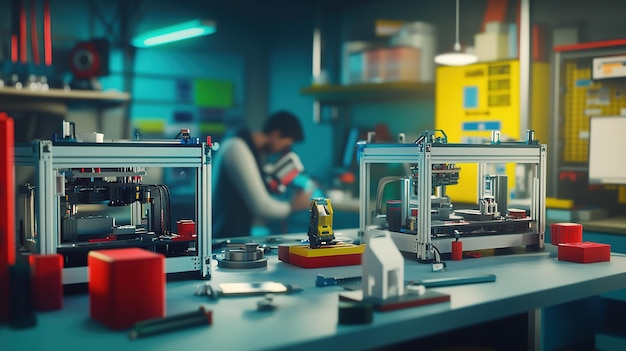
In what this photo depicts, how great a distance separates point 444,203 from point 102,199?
1.20 metres

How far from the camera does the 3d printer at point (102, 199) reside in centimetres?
165

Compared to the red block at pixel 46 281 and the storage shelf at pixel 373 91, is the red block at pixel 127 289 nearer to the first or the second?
the red block at pixel 46 281

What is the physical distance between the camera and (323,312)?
1499mm

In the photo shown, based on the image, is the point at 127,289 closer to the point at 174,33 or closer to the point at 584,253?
→ the point at 584,253

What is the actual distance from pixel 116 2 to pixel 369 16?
7.38ft

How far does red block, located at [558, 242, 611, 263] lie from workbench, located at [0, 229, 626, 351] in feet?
0.11

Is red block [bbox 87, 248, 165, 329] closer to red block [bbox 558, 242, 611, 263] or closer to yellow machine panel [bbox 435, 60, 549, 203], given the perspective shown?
red block [bbox 558, 242, 611, 263]

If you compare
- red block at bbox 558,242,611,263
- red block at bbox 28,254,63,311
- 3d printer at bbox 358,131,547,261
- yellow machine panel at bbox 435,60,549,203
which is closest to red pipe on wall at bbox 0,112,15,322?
red block at bbox 28,254,63,311

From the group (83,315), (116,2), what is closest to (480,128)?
(83,315)

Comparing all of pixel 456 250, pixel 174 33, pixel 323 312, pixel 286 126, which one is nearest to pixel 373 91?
pixel 286 126

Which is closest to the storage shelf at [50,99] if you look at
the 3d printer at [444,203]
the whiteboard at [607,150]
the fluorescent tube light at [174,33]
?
the fluorescent tube light at [174,33]

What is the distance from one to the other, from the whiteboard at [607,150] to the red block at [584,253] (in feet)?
5.08

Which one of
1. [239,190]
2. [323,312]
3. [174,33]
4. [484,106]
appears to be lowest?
[323,312]

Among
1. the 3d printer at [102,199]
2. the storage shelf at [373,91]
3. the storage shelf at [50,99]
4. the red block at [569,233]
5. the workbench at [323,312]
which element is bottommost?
the workbench at [323,312]
